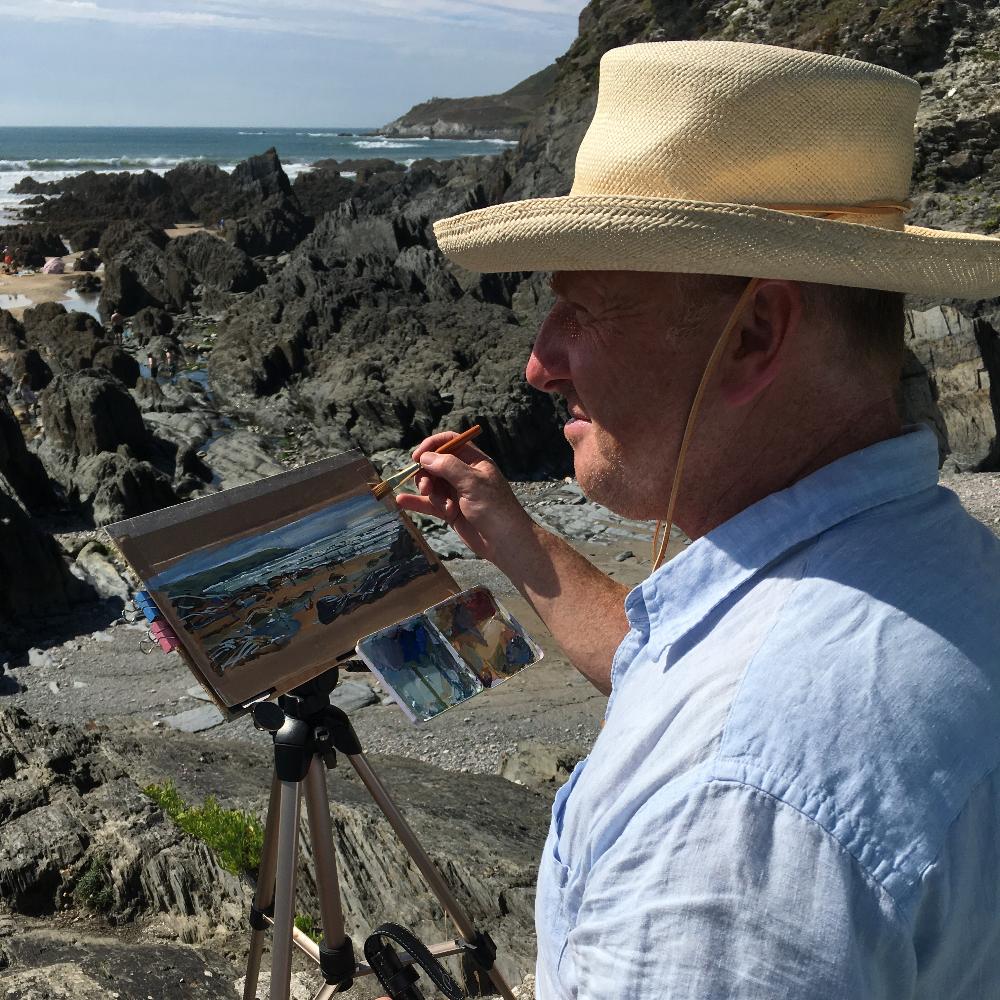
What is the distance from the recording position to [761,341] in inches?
60.1

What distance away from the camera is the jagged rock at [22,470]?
1766cm

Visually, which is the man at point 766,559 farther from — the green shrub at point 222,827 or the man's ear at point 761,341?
the green shrub at point 222,827

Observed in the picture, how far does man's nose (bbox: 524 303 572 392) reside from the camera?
5.80 ft

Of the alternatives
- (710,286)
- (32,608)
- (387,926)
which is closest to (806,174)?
(710,286)

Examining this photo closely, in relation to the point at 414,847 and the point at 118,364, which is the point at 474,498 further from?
the point at 118,364

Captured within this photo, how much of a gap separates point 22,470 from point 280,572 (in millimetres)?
16873

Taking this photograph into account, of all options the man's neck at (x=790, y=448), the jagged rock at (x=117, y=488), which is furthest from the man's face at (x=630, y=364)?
the jagged rock at (x=117, y=488)

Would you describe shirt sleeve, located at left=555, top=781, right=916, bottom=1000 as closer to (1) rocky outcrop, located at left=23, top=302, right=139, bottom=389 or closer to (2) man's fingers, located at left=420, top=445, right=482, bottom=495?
(2) man's fingers, located at left=420, top=445, right=482, bottom=495

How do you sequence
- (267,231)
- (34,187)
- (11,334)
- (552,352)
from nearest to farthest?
(552,352) < (11,334) < (267,231) < (34,187)

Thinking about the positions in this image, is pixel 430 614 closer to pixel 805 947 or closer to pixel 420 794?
pixel 805 947

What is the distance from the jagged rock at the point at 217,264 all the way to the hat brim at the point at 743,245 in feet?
128

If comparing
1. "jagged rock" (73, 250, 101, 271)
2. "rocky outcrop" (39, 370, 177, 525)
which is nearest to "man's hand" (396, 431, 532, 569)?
"rocky outcrop" (39, 370, 177, 525)

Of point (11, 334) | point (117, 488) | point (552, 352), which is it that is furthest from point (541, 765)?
point (11, 334)

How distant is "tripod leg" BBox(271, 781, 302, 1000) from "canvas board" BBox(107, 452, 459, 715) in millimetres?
321
